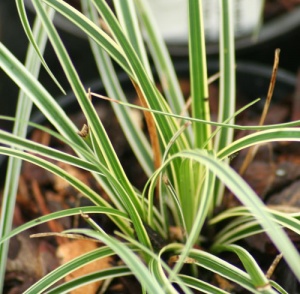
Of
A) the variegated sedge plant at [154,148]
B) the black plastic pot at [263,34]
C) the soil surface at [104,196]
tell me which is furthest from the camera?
the black plastic pot at [263,34]

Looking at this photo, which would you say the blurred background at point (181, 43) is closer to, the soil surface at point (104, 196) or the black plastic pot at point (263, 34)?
the black plastic pot at point (263, 34)

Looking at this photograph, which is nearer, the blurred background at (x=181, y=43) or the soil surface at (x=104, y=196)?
the soil surface at (x=104, y=196)

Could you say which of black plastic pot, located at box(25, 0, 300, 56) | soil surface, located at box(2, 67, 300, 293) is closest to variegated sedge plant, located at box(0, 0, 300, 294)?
soil surface, located at box(2, 67, 300, 293)

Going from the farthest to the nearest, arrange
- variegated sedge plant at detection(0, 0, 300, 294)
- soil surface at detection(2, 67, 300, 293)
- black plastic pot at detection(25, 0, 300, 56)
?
black plastic pot at detection(25, 0, 300, 56)
soil surface at detection(2, 67, 300, 293)
variegated sedge plant at detection(0, 0, 300, 294)

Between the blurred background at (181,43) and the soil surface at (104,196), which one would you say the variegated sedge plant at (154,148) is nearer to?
the soil surface at (104,196)

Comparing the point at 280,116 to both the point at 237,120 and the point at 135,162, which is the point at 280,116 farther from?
the point at 135,162

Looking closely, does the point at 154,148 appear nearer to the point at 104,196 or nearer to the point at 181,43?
the point at 104,196

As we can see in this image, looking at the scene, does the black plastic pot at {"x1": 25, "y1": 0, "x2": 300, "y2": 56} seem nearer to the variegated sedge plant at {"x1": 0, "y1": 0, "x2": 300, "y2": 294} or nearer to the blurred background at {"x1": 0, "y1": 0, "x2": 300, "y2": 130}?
the blurred background at {"x1": 0, "y1": 0, "x2": 300, "y2": 130}

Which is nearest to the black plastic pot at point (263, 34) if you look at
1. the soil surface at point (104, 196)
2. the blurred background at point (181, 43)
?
the blurred background at point (181, 43)

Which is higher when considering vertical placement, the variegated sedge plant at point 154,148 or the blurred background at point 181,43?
the blurred background at point 181,43

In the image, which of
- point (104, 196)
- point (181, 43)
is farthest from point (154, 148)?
point (181, 43)

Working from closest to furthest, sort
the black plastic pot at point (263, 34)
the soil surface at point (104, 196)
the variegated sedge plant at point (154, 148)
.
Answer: the variegated sedge plant at point (154, 148)
the soil surface at point (104, 196)
the black plastic pot at point (263, 34)
